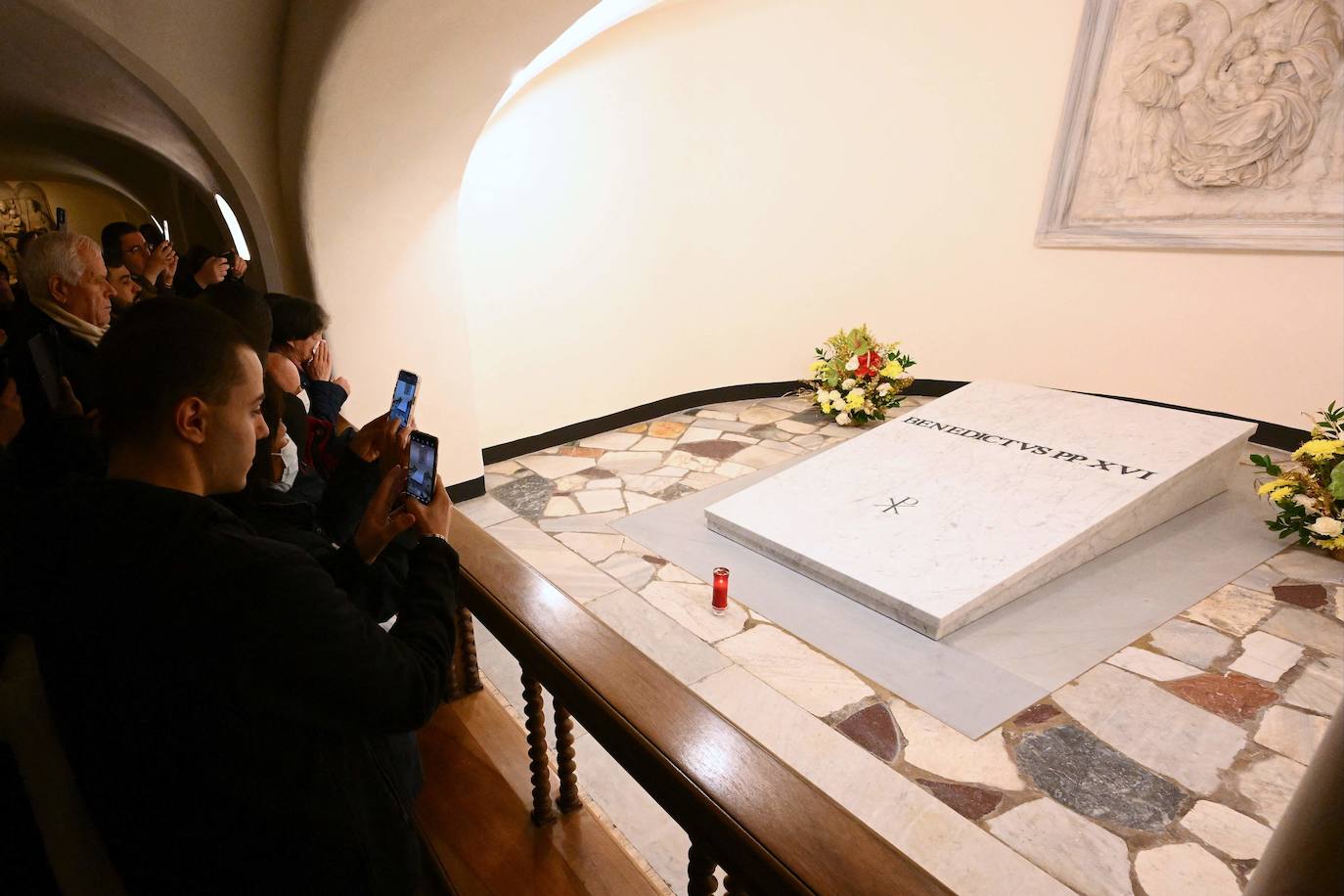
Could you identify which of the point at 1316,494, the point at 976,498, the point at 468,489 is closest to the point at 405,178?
the point at 468,489

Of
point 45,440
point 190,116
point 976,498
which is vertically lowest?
point 976,498

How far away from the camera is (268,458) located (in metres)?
1.90

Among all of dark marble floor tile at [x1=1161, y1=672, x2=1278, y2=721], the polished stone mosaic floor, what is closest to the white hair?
the polished stone mosaic floor

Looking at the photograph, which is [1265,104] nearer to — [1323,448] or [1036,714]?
[1323,448]

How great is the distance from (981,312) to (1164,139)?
213cm

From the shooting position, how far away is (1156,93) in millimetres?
6125

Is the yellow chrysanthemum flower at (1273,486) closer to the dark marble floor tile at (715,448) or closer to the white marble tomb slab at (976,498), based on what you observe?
the white marble tomb slab at (976,498)

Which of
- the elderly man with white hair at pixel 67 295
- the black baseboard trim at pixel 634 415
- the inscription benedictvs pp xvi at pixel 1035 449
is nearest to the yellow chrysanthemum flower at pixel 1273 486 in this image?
the inscription benedictvs pp xvi at pixel 1035 449

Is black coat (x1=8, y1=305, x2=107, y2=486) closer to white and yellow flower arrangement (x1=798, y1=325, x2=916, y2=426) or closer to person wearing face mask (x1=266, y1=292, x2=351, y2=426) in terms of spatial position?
person wearing face mask (x1=266, y1=292, x2=351, y2=426)

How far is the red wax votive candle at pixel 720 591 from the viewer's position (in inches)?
150

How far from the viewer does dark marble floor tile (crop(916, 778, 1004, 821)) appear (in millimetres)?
2580

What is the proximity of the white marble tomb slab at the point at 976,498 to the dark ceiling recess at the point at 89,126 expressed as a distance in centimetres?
422

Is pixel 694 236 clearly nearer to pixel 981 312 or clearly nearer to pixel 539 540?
pixel 981 312

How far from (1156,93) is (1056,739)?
19.9ft
